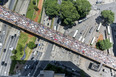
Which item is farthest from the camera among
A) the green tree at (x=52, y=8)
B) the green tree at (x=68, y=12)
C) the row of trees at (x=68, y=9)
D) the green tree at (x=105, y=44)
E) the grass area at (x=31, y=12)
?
the grass area at (x=31, y=12)

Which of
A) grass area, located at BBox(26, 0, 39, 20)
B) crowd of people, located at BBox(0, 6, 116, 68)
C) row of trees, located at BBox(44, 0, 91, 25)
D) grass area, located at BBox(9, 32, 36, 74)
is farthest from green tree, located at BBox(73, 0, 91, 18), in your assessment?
grass area, located at BBox(9, 32, 36, 74)

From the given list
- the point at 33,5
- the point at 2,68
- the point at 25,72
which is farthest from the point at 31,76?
the point at 33,5

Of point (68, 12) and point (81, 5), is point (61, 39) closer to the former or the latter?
point (68, 12)

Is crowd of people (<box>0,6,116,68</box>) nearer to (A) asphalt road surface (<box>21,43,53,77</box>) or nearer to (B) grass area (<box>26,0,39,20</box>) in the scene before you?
(B) grass area (<box>26,0,39,20</box>)

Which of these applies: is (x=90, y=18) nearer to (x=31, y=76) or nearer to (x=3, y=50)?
(x=31, y=76)

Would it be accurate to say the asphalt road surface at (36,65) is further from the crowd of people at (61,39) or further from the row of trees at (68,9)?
the row of trees at (68,9)

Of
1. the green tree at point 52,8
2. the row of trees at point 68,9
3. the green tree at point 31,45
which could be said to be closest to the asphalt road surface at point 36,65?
the green tree at point 31,45
